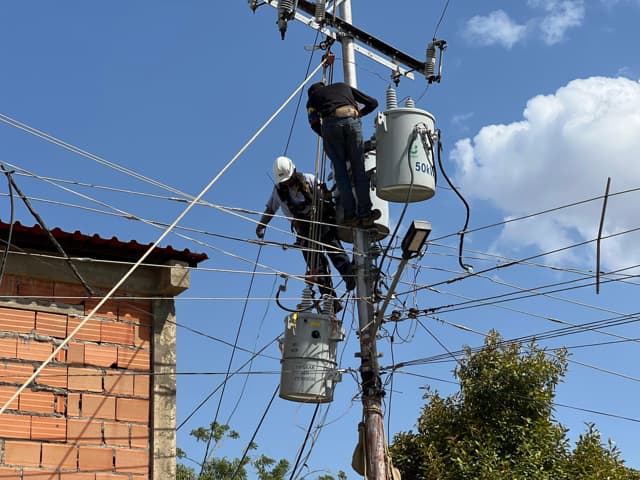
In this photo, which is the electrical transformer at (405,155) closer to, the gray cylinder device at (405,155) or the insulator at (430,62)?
the gray cylinder device at (405,155)

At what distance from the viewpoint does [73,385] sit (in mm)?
9664

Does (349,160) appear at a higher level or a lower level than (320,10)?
lower

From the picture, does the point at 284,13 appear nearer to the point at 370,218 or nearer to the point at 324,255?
the point at 370,218

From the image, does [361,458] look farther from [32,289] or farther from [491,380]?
[491,380]

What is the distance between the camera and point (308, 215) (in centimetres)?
1152

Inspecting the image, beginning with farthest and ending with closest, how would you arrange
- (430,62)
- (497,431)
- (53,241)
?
(497,431), (430,62), (53,241)

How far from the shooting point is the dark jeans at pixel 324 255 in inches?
444

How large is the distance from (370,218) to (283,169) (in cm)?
121

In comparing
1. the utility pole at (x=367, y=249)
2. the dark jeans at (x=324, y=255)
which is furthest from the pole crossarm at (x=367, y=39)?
the dark jeans at (x=324, y=255)

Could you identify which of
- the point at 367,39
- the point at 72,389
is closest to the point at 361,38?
the point at 367,39

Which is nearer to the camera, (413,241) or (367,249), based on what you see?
(413,241)

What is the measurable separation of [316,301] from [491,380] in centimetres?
511

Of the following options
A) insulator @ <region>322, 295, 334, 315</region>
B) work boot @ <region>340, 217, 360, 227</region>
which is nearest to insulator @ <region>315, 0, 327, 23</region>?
work boot @ <region>340, 217, 360, 227</region>

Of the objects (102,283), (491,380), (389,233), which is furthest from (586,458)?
(102,283)
